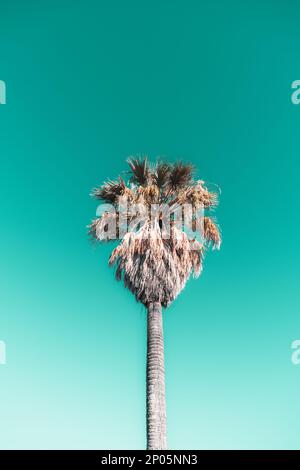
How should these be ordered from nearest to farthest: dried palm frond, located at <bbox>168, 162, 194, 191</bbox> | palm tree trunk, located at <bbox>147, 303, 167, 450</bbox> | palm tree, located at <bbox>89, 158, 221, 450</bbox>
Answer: palm tree trunk, located at <bbox>147, 303, 167, 450</bbox>, palm tree, located at <bbox>89, 158, 221, 450</bbox>, dried palm frond, located at <bbox>168, 162, 194, 191</bbox>

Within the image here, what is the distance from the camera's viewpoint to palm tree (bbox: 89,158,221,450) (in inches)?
521

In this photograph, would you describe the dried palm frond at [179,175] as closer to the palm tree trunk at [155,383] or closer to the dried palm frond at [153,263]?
the dried palm frond at [153,263]

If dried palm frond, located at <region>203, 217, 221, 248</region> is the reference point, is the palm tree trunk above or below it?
below

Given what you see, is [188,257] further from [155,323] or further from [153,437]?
[153,437]

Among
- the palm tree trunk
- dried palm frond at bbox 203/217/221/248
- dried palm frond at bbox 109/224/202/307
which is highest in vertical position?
dried palm frond at bbox 203/217/221/248

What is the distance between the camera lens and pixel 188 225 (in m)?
15.0

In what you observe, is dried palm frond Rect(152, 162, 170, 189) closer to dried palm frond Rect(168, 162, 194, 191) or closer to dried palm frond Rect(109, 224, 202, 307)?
dried palm frond Rect(168, 162, 194, 191)

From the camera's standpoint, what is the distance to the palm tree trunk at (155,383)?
10.9 metres

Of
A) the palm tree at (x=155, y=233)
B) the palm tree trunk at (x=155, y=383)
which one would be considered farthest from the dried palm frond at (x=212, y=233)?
the palm tree trunk at (x=155, y=383)

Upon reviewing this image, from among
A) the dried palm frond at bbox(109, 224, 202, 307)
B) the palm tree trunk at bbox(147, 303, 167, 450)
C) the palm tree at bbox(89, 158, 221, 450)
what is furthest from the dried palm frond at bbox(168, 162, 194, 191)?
the palm tree trunk at bbox(147, 303, 167, 450)

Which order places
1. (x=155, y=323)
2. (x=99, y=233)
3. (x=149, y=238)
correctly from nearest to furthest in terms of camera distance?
(x=155, y=323) → (x=149, y=238) → (x=99, y=233)

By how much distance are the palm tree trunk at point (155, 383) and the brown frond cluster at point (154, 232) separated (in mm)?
733
